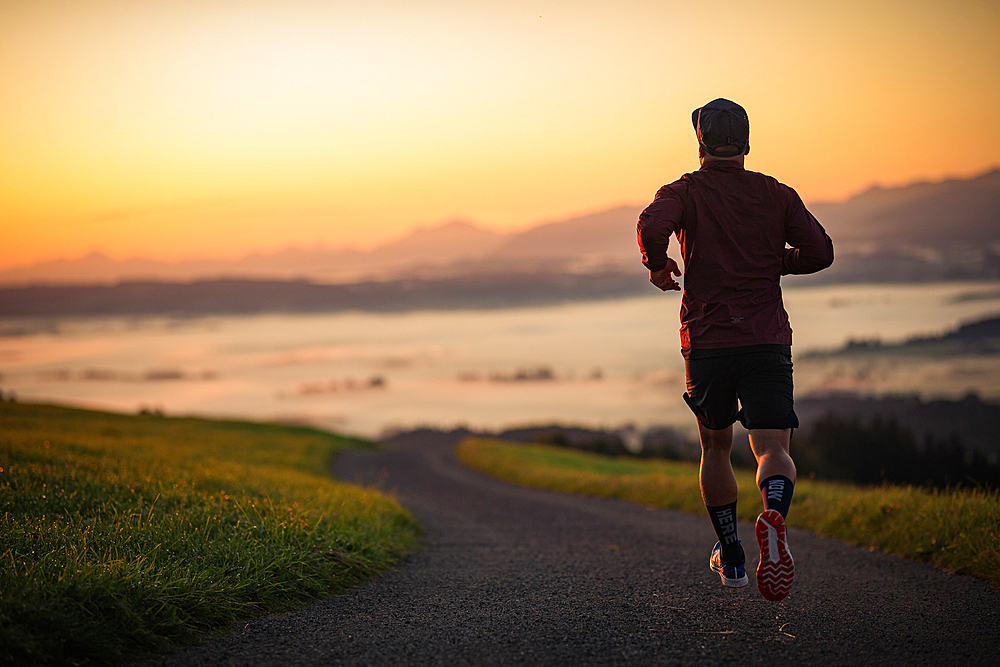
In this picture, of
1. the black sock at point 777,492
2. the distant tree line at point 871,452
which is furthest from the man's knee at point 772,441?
the distant tree line at point 871,452

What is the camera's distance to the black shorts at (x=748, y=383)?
3855mm

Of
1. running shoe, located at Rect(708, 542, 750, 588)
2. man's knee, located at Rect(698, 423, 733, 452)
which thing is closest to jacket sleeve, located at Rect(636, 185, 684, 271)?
man's knee, located at Rect(698, 423, 733, 452)

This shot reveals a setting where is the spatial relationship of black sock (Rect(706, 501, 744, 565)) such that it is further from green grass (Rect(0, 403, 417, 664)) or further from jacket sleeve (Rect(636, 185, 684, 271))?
green grass (Rect(0, 403, 417, 664))

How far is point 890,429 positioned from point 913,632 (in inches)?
2770

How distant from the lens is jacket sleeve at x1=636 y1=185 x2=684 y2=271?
3.82m

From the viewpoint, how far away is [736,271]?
12.8ft

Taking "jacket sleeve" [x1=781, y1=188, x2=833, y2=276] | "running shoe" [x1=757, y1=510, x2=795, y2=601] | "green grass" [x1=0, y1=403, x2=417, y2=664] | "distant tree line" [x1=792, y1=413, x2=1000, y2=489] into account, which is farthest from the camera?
"distant tree line" [x1=792, y1=413, x2=1000, y2=489]

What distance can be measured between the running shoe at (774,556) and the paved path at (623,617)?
231 mm

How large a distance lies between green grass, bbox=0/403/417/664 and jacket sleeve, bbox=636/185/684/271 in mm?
3042

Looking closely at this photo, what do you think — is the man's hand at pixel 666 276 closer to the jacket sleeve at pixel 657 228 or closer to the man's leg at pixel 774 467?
the jacket sleeve at pixel 657 228

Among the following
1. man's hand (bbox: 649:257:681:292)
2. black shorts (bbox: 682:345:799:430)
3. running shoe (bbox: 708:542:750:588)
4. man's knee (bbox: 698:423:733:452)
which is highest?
man's hand (bbox: 649:257:681:292)

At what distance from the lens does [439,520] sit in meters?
11.3

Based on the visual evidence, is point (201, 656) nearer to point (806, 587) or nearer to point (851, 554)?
point (806, 587)

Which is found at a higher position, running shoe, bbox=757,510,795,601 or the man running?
the man running
